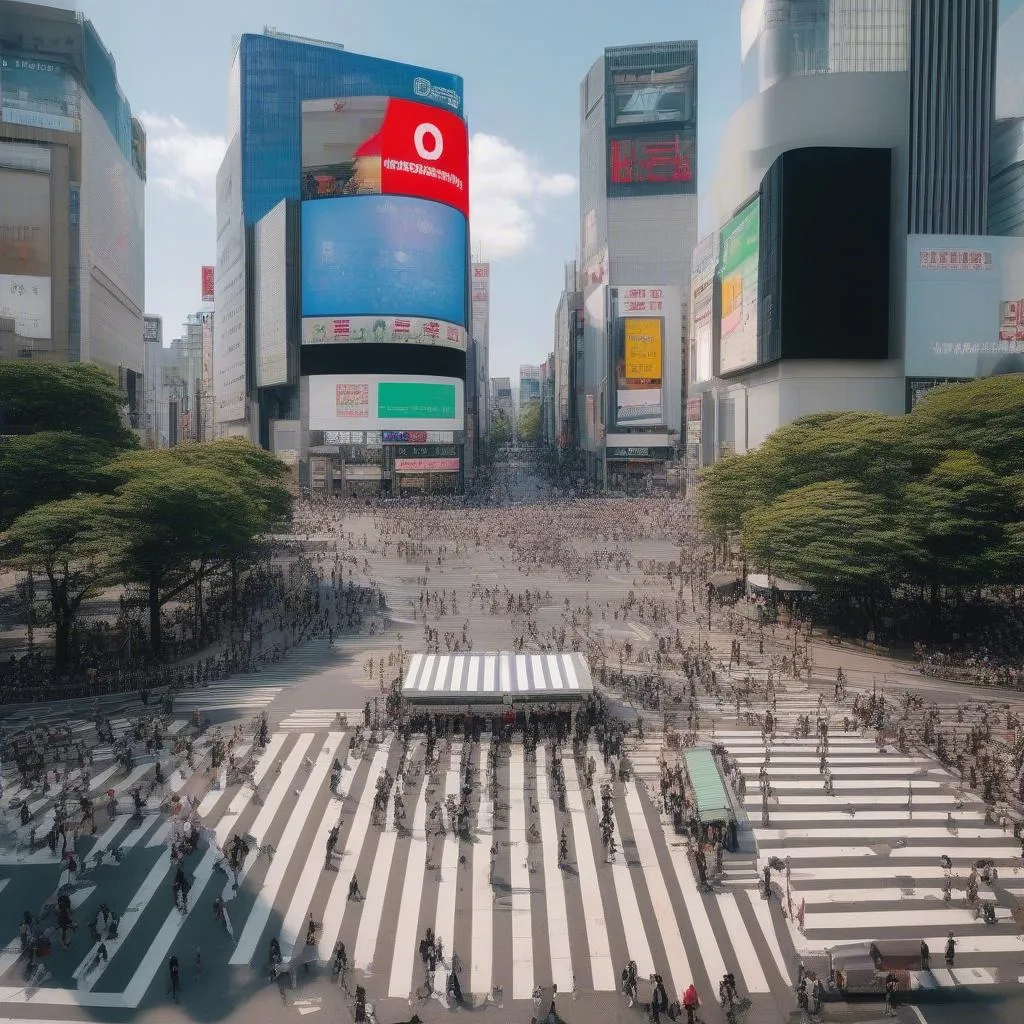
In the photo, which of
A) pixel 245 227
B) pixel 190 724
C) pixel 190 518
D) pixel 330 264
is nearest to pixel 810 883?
pixel 190 724

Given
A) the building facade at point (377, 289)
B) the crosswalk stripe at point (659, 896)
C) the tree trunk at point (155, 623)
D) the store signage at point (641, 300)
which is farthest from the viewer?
the store signage at point (641, 300)

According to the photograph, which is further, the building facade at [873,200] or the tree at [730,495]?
the building facade at [873,200]

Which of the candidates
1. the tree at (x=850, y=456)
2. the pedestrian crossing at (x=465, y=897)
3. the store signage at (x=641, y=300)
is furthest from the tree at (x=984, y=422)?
the store signage at (x=641, y=300)

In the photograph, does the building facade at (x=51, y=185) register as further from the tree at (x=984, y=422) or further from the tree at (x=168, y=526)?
the tree at (x=984, y=422)

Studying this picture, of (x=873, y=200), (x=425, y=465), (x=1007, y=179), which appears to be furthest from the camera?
(x=425, y=465)

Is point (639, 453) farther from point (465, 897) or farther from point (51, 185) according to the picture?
point (465, 897)

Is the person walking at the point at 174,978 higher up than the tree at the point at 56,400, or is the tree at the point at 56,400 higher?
the tree at the point at 56,400

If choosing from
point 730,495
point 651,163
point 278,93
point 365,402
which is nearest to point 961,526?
point 730,495

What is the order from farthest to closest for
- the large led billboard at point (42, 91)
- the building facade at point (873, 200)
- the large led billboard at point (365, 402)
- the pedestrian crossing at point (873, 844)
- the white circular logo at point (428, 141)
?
the white circular logo at point (428, 141)
the large led billboard at point (365, 402)
the large led billboard at point (42, 91)
the building facade at point (873, 200)
the pedestrian crossing at point (873, 844)
